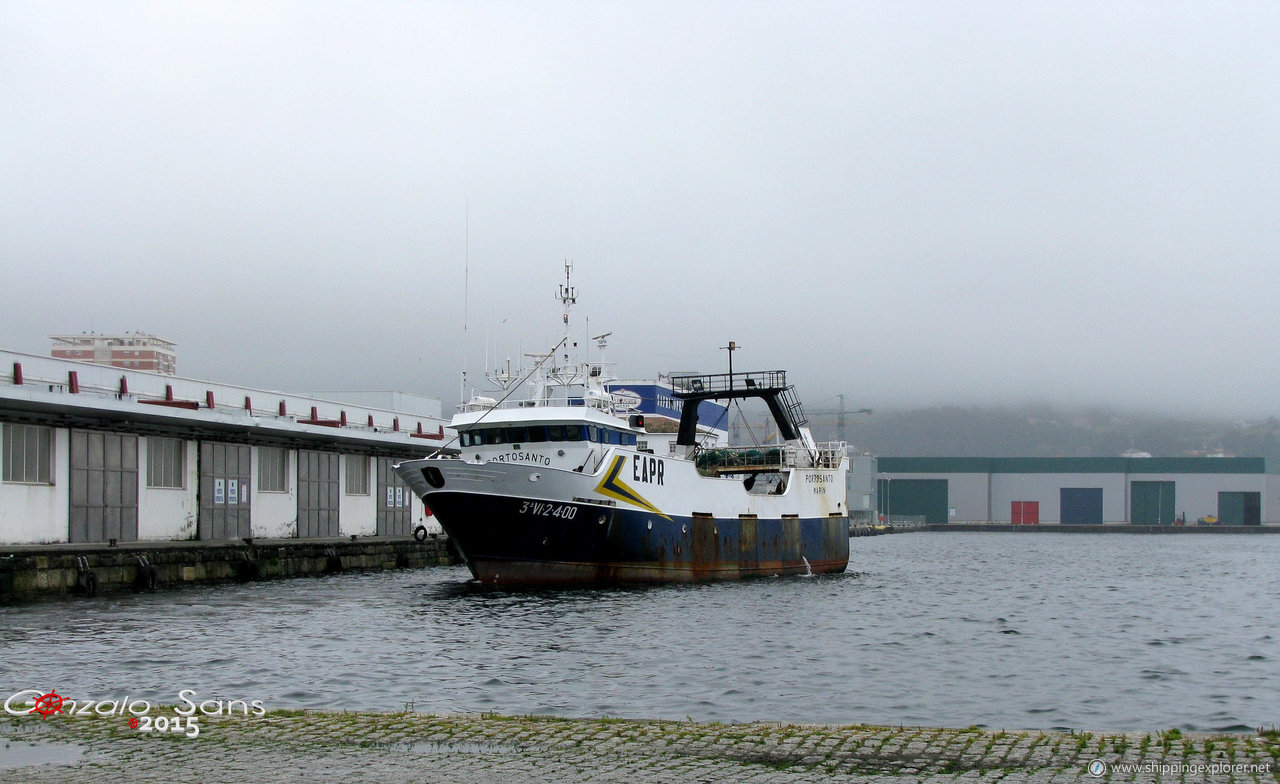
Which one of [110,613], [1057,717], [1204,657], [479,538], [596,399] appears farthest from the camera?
[596,399]

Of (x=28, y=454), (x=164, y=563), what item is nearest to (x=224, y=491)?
(x=28, y=454)

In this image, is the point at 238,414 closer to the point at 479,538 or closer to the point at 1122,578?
the point at 479,538

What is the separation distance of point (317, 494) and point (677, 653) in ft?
109

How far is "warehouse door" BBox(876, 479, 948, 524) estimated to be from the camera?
16962cm

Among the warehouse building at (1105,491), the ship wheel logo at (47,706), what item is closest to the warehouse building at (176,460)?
the ship wheel logo at (47,706)

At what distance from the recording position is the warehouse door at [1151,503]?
522ft

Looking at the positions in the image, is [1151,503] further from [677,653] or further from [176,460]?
[677,653]

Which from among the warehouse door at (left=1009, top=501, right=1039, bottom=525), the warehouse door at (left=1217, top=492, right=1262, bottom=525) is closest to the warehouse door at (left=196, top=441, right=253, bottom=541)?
the warehouse door at (left=1009, top=501, right=1039, bottom=525)

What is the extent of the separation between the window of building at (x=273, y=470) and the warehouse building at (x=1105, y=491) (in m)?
127

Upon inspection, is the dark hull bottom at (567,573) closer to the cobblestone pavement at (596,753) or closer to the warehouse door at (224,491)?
the warehouse door at (224,491)

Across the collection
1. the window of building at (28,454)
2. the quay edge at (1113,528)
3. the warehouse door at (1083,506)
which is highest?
the window of building at (28,454)

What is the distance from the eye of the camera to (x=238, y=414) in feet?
141

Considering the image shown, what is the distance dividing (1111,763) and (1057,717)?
6.23 metres

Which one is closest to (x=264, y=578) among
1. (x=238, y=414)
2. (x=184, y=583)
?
(x=184, y=583)
